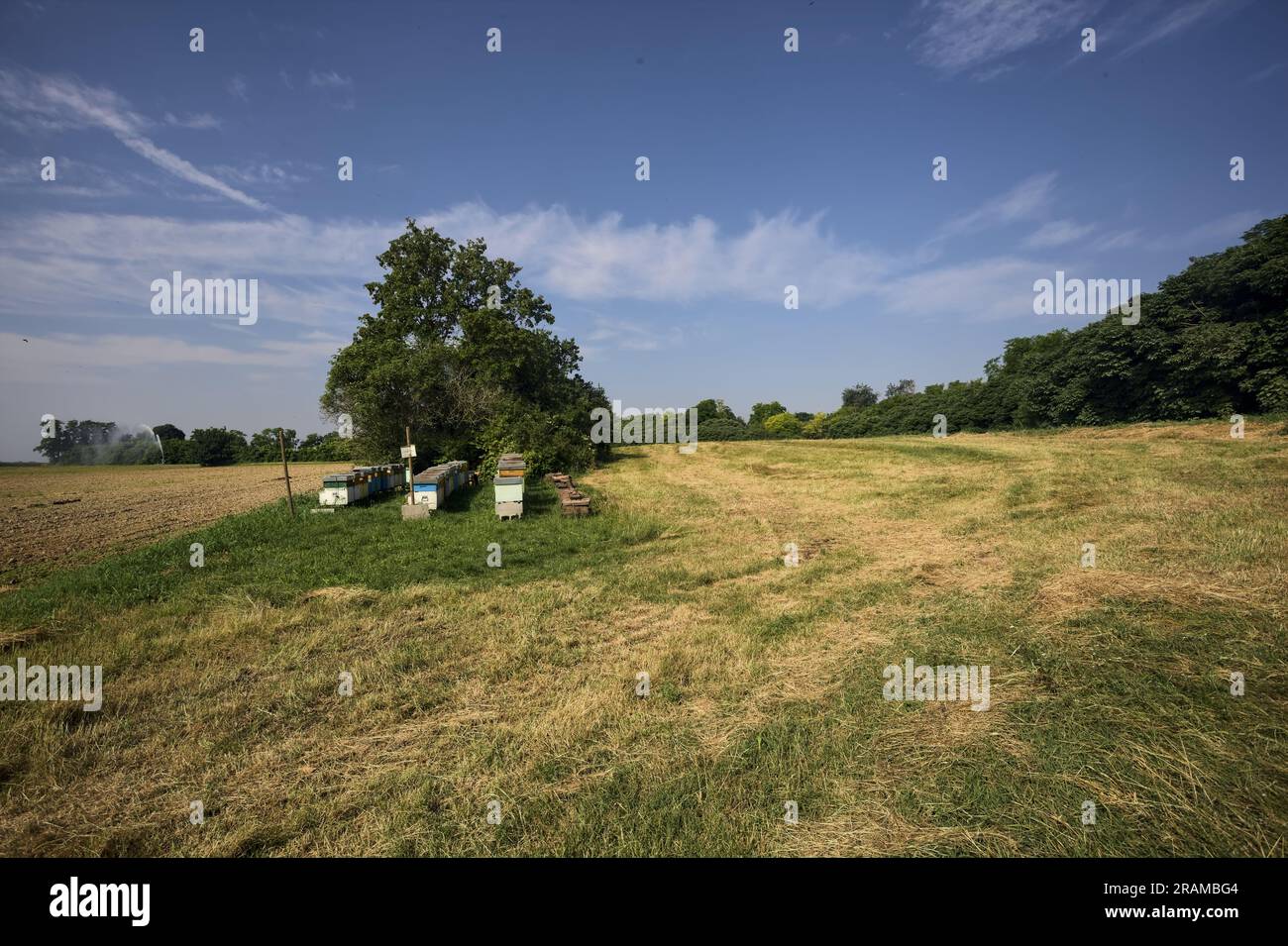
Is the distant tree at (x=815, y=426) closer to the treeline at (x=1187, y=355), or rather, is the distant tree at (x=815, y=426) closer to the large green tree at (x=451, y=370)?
the treeline at (x=1187, y=355)

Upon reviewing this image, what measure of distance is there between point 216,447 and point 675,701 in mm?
82912

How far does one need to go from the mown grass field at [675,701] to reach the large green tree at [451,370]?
1631 cm

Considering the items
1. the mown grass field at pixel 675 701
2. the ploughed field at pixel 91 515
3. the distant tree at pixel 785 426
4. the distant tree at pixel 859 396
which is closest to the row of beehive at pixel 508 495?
the mown grass field at pixel 675 701

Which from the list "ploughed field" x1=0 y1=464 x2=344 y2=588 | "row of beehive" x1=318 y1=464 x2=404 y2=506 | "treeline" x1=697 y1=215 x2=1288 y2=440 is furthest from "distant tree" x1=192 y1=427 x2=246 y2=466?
"treeline" x1=697 y1=215 x2=1288 y2=440

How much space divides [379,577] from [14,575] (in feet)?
30.8

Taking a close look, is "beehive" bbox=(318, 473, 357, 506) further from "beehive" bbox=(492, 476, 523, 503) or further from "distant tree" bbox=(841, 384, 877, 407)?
"distant tree" bbox=(841, 384, 877, 407)

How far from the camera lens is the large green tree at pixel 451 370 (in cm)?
2650

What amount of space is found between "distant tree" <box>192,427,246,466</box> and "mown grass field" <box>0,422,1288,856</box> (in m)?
70.4

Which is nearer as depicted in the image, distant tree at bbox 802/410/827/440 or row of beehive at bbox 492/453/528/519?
row of beehive at bbox 492/453/528/519

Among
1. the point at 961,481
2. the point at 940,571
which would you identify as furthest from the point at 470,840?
the point at 961,481

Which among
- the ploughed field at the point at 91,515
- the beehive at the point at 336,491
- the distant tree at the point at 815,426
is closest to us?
the ploughed field at the point at 91,515

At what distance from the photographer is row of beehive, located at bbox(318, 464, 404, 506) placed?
639 inches
